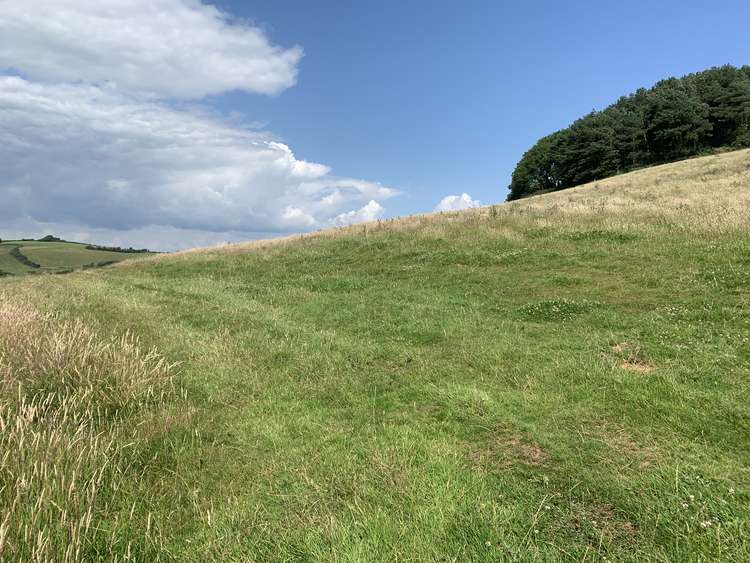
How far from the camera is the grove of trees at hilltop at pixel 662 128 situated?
2766 inches

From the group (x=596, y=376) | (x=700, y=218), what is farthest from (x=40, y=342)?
(x=700, y=218)

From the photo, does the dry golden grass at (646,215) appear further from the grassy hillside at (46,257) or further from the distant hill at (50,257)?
the grassy hillside at (46,257)

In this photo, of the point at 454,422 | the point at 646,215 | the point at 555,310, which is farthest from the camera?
the point at 646,215

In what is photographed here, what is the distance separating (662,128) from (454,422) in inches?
3476

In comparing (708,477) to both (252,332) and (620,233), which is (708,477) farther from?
(620,233)

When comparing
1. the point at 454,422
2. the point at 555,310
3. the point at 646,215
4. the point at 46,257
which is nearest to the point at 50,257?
the point at 46,257

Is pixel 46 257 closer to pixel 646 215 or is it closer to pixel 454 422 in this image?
pixel 646 215

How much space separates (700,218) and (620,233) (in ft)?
10.5

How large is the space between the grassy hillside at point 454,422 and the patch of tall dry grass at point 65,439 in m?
0.09

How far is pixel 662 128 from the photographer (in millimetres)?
74500

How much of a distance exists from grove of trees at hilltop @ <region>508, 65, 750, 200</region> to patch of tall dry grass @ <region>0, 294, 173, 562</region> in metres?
85.9

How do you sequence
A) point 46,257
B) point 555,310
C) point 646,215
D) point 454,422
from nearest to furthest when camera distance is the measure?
1. point 454,422
2. point 555,310
3. point 646,215
4. point 46,257

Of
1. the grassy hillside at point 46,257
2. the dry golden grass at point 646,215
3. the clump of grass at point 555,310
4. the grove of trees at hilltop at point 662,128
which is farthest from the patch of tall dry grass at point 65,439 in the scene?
the grove of trees at hilltop at point 662,128

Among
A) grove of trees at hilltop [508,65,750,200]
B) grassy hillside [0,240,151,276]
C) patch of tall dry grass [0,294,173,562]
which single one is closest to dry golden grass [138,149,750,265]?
patch of tall dry grass [0,294,173,562]
